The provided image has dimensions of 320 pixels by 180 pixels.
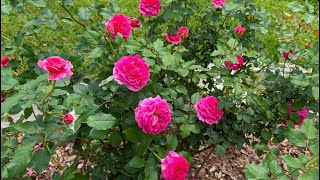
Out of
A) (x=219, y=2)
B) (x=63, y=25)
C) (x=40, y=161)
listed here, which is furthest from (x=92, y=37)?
(x=63, y=25)

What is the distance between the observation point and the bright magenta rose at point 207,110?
6.54 ft

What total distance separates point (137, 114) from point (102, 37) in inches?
19.9

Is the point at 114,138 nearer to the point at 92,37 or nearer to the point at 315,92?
the point at 92,37

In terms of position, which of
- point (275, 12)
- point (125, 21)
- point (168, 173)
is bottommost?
point (275, 12)

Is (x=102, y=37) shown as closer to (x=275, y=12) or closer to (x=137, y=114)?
(x=137, y=114)

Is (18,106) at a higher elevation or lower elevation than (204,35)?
higher

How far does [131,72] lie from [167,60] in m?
0.25

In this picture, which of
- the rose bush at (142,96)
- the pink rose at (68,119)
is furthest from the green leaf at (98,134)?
the pink rose at (68,119)

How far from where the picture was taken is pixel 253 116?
89.2 inches

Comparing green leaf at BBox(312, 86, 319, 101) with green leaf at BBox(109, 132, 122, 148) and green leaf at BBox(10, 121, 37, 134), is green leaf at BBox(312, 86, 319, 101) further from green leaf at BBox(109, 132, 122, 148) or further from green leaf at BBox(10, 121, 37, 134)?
green leaf at BBox(10, 121, 37, 134)

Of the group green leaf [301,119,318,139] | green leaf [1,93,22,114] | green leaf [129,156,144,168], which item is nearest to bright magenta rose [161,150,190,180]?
green leaf [129,156,144,168]

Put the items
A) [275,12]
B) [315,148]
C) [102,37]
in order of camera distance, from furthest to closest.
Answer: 1. [275,12]
2. [102,37]
3. [315,148]

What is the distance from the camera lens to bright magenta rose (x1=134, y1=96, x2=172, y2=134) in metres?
1.67

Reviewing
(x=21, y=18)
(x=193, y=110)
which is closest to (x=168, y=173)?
(x=193, y=110)
